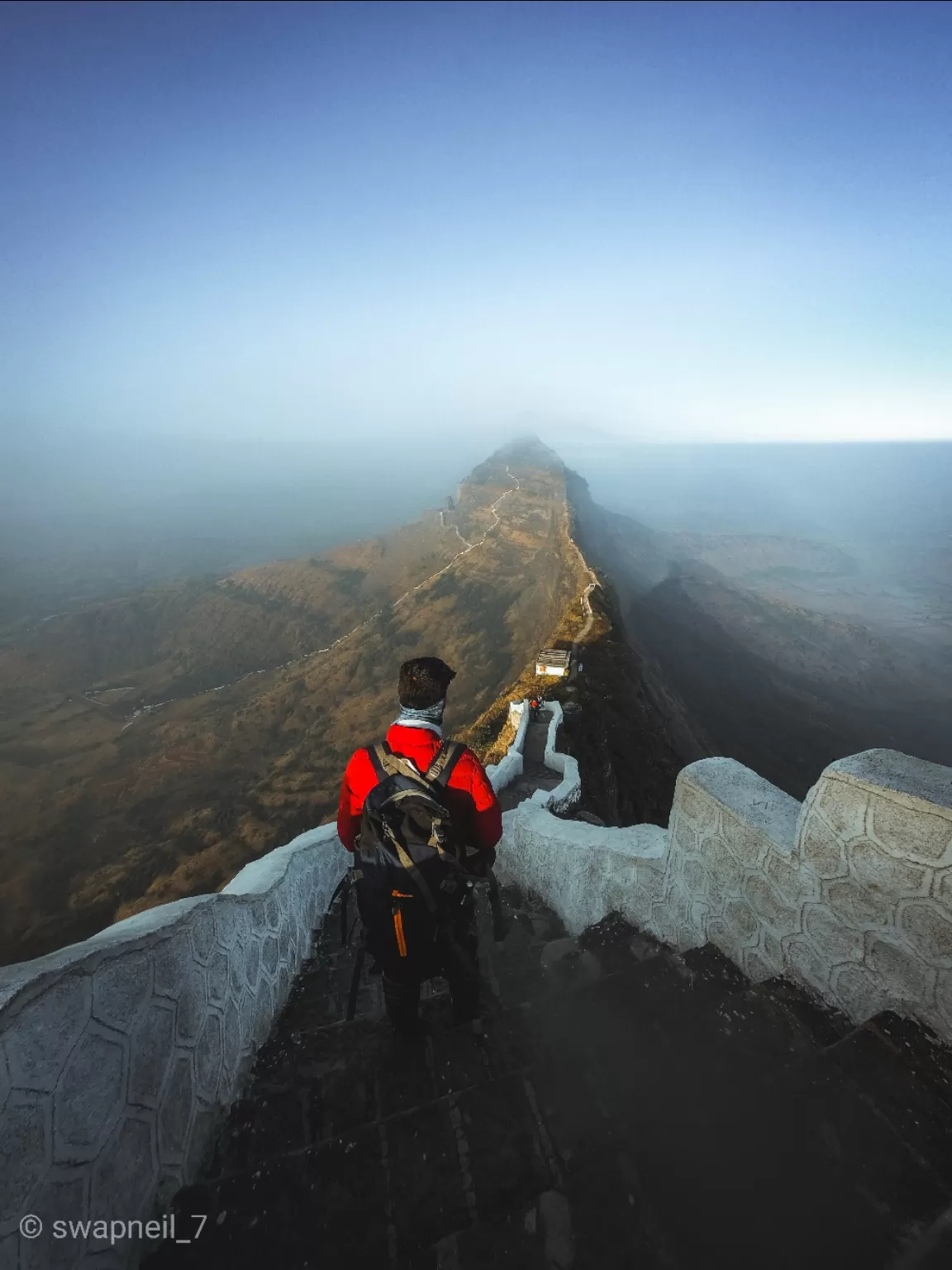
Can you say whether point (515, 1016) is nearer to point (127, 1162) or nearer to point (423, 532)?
point (127, 1162)

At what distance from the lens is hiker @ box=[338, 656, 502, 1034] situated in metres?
2.96

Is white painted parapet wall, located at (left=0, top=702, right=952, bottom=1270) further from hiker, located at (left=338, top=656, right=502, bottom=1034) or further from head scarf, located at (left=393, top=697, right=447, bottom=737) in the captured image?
head scarf, located at (left=393, top=697, right=447, bottom=737)

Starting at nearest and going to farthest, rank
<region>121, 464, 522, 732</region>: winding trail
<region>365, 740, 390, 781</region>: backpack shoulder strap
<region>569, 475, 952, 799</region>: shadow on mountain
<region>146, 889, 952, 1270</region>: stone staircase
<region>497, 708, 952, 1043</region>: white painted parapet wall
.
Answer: <region>146, 889, 952, 1270</region>: stone staircase → <region>497, 708, 952, 1043</region>: white painted parapet wall → <region>365, 740, 390, 781</region>: backpack shoulder strap → <region>569, 475, 952, 799</region>: shadow on mountain → <region>121, 464, 522, 732</region>: winding trail

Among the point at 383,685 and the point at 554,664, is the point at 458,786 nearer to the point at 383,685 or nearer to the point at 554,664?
the point at 554,664

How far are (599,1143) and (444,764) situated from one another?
1.89m

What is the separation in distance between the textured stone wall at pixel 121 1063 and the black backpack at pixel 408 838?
2.99ft

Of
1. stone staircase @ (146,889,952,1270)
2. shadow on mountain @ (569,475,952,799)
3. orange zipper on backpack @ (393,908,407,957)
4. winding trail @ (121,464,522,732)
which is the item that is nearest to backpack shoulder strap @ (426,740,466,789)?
orange zipper on backpack @ (393,908,407,957)

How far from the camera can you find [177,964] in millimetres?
2539

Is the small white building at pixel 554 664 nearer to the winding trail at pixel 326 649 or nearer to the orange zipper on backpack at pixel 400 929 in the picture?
the orange zipper on backpack at pixel 400 929

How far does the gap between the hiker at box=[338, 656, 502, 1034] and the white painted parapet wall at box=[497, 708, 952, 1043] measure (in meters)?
1.56

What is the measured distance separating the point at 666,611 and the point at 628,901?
54.6 m

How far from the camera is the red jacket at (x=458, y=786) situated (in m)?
3.09

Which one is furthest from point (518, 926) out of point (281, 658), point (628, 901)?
point (281, 658)


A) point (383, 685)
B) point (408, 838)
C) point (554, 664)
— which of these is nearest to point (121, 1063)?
point (408, 838)
